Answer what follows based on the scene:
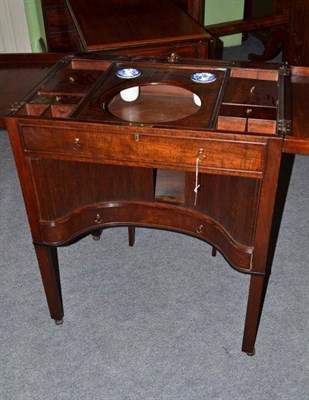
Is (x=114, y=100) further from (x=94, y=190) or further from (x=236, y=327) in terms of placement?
(x=236, y=327)

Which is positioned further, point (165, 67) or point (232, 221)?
point (165, 67)

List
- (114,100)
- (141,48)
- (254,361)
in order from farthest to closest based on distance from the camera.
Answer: (141,48) → (254,361) → (114,100)

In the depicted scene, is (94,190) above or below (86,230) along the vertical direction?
above

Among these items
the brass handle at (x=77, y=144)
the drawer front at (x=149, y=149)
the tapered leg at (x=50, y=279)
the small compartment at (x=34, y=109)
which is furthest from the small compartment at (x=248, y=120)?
the tapered leg at (x=50, y=279)

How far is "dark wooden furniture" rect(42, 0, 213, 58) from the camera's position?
2.34 m

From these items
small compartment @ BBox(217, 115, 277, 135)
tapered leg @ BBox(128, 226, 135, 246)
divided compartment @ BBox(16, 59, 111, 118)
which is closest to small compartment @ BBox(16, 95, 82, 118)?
divided compartment @ BBox(16, 59, 111, 118)

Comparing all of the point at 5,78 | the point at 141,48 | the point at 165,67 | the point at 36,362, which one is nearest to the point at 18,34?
the point at 141,48

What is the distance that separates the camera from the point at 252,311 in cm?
171

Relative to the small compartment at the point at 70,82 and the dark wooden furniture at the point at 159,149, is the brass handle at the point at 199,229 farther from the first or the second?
Answer: the small compartment at the point at 70,82

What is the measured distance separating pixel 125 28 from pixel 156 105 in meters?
0.97

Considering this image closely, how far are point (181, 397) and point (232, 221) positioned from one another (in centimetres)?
63

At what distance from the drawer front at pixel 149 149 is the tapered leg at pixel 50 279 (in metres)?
0.42

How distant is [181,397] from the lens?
5.73ft

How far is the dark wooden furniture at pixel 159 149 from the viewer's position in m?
A: 1.39
